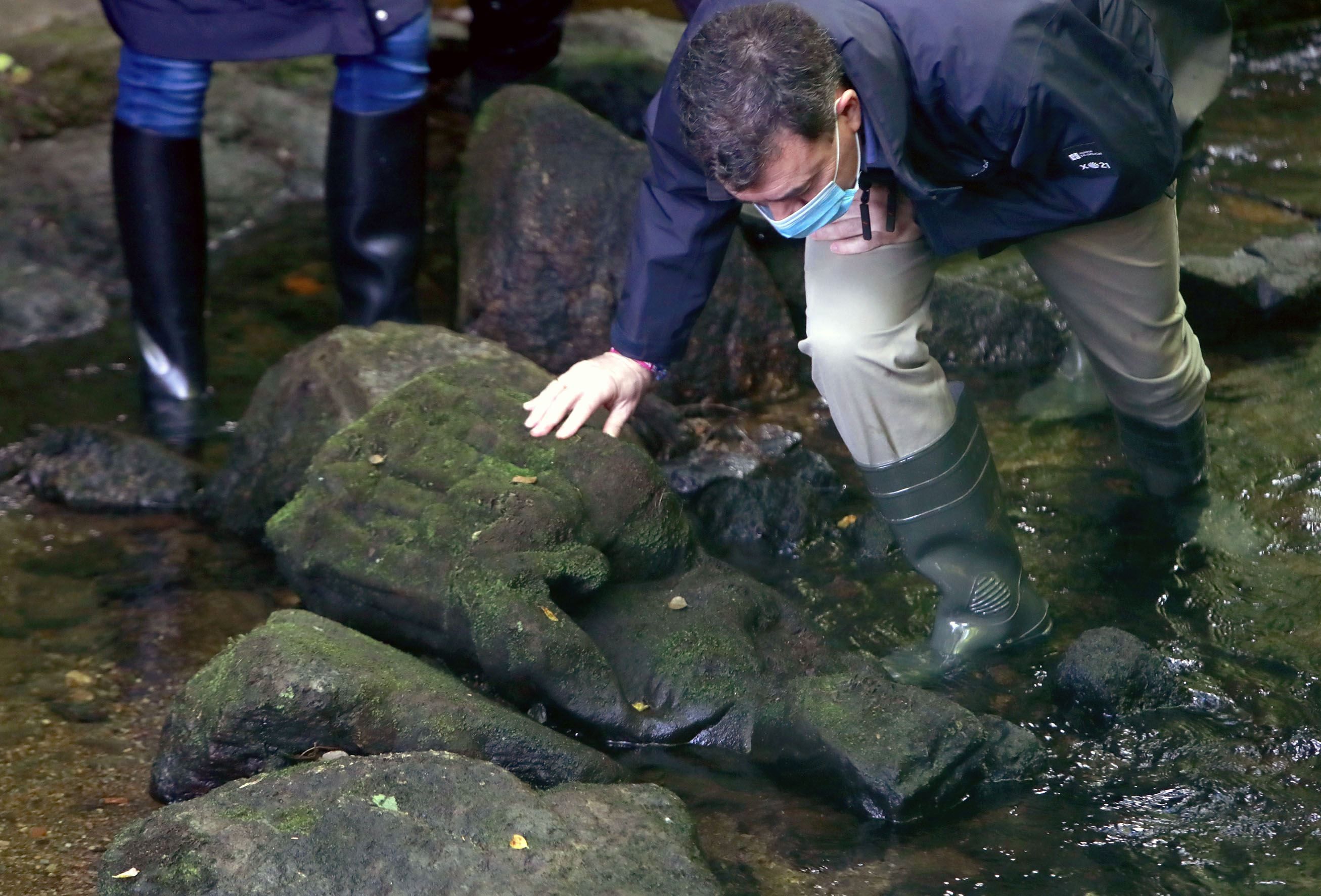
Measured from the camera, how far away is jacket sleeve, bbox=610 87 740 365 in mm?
2666

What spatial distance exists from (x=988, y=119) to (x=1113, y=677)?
3.76 ft

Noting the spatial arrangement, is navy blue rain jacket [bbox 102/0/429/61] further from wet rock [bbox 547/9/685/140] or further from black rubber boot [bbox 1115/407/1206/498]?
black rubber boot [bbox 1115/407/1206/498]

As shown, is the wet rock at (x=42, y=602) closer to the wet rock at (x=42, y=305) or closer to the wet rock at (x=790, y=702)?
the wet rock at (x=790, y=702)

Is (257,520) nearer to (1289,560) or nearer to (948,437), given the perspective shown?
(948,437)

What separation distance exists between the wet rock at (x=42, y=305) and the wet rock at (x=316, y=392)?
5.09 feet

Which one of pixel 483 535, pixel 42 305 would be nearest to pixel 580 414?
pixel 483 535

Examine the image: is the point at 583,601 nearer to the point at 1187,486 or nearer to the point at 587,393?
the point at 587,393

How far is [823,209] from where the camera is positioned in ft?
7.86

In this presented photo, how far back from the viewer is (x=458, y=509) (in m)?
2.94

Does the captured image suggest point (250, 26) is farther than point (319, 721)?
Yes

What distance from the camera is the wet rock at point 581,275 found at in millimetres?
4336

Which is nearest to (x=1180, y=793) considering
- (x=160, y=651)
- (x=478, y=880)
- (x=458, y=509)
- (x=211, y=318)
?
(x=478, y=880)

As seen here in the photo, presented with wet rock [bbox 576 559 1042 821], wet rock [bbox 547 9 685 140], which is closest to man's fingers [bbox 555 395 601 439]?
wet rock [bbox 576 559 1042 821]

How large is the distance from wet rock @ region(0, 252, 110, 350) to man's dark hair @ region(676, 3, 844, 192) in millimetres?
3406
